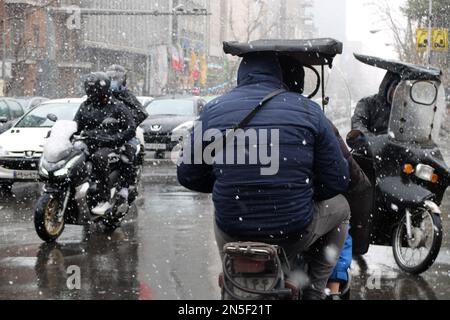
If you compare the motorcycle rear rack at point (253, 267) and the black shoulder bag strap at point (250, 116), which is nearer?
the motorcycle rear rack at point (253, 267)

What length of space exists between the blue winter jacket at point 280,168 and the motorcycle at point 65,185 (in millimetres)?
4456

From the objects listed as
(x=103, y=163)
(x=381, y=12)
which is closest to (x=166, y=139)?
(x=103, y=163)

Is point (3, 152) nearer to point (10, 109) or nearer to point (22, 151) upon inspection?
point (22, 151)

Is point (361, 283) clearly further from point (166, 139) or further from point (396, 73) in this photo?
point (166, 139)

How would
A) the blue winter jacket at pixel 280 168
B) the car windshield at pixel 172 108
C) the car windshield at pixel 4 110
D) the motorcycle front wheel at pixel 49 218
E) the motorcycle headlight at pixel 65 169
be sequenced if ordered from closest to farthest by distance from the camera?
the blue winter jacket at pixel 280 168 → the motorcycle front wheel at pixel 49 218 → the motorcycle headlight at pixel 65 169 → the car windshield at pixel 4 110 → the car windshield at pixel 172 108

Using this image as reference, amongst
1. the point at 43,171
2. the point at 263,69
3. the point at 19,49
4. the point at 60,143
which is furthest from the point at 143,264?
the point at 19,49

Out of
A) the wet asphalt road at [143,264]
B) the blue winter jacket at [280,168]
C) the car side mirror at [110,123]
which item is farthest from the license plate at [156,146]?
the blue winter jacket at [280,168]

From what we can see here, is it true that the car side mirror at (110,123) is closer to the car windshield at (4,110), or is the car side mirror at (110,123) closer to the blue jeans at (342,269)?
the blue jeans at (342,269)

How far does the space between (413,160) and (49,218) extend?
149 inches

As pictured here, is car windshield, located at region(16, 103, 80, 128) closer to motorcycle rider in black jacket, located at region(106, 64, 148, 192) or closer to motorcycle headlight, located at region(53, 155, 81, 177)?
motorcycle rider in black jacket, located at region(106, 64, 148, 192)

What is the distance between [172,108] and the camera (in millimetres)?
20594

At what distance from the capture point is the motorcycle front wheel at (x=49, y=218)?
25.3 feet

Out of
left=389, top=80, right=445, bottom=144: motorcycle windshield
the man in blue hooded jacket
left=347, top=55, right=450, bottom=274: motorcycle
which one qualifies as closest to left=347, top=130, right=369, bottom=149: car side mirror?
left=347, top=55, right=450, bottom=274: motorcycle

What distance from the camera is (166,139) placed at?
1875cm
